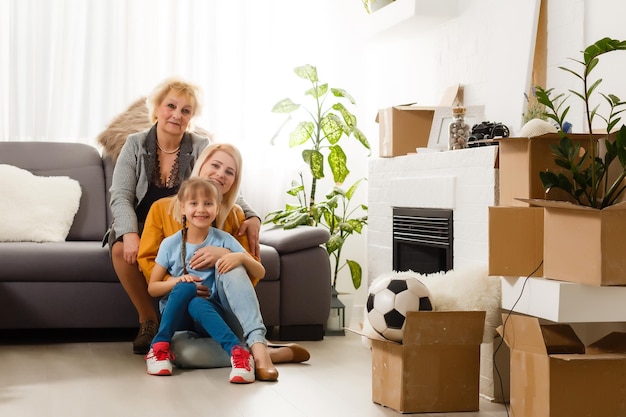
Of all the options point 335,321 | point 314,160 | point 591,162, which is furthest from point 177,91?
point 591,162

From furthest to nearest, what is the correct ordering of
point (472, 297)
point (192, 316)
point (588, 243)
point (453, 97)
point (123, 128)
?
point (123, 128) → point (453, 97) → point (192, 316) → point (472, 297) → point (588, 243)

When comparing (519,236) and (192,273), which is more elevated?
(519,236)

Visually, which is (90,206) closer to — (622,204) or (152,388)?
(152,388)

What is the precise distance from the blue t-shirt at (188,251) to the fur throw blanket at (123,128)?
1165mm

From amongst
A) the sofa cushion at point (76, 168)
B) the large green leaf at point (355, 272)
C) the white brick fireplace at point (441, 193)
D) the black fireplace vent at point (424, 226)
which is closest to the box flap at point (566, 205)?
the white brick fireplace at point (441, 193)

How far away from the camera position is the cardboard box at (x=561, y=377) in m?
2.46

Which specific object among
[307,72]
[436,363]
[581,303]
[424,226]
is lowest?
[436,363]

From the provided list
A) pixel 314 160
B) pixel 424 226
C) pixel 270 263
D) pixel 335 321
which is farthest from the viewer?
pixel 314 160

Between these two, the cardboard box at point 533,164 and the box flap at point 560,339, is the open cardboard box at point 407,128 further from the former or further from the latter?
the box flap at point 560,339

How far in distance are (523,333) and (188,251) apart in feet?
4.88

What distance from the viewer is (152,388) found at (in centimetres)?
308

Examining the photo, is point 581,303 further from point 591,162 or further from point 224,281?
point 224,281

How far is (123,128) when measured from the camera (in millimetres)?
4715

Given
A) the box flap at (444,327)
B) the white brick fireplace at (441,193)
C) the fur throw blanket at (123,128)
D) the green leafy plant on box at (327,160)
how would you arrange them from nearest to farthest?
1. the box flap at (444,327)
2. the white brick fireplace at (441,193)
3. the fur throw blanket at (123,128)
4. the green leafy plant on box at (327,160)
